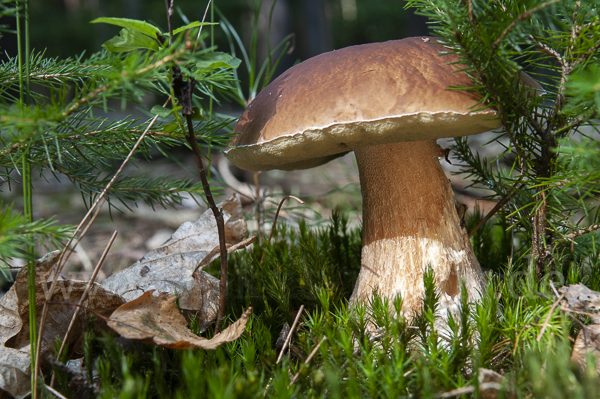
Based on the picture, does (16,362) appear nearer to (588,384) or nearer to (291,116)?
(291,116)

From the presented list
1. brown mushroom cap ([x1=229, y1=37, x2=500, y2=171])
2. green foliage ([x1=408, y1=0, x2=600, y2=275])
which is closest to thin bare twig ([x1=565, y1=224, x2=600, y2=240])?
green foliage ([x1=408, y1=0, x2=600, y2=275])

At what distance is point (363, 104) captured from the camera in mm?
1054

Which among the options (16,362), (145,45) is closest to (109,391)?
(16,362)

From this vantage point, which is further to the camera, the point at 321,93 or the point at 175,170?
the point at 175,170

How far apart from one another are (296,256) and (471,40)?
39.4 inches

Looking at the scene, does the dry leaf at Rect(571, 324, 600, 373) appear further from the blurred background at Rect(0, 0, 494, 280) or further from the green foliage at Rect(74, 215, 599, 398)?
the blurred background at Rect(0, 0, 494, 280)

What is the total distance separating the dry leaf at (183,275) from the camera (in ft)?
4.35

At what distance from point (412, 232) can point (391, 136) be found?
1.27 ft

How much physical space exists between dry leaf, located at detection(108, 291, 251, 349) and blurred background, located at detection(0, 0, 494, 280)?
0.33 meters

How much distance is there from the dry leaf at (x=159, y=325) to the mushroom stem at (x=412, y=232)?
20.0 inches

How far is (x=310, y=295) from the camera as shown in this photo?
143 centimetres

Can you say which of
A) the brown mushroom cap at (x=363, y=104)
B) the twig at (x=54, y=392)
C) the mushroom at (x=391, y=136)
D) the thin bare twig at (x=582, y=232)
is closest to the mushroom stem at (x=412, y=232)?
the mushroom at (x=391, y=136)

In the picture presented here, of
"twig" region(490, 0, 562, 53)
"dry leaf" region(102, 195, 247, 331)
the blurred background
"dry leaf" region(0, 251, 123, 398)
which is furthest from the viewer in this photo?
the blurred background

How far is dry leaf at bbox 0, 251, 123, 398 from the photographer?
102 cm
